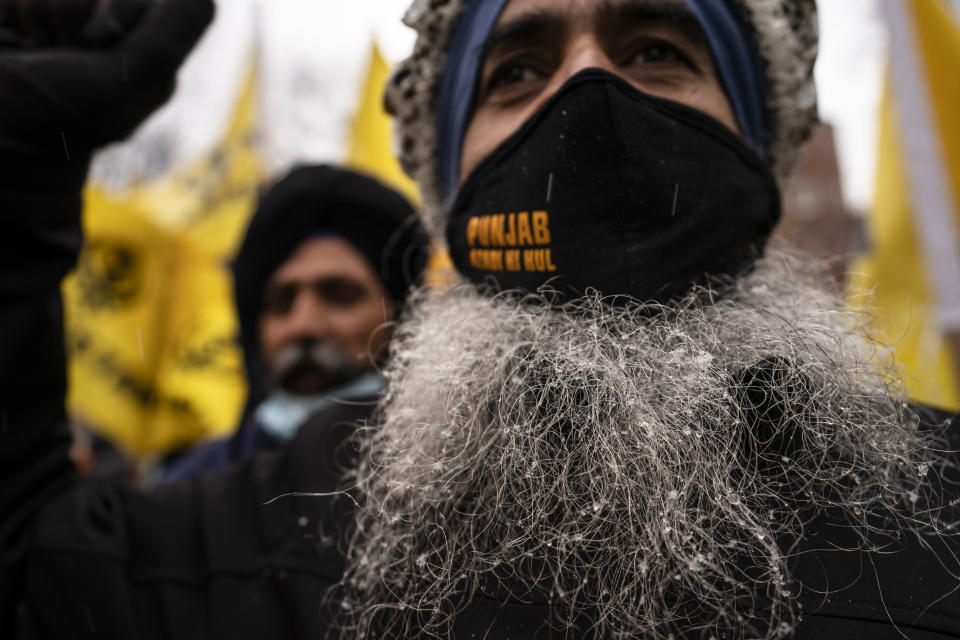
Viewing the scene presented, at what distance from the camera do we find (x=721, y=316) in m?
1.22

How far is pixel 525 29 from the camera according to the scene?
1.54 meters

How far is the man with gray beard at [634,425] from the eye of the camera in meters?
1.04

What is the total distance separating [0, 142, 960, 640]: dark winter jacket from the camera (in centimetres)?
133

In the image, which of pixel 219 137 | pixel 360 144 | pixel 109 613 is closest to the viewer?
pixel 109 613

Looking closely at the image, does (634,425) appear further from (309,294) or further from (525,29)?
(309,294)

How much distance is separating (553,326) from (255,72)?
6.39 meters

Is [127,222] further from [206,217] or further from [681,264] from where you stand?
[681,264]

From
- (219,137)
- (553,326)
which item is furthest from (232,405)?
(553,326)

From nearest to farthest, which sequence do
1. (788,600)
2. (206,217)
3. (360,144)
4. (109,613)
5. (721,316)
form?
(788,600) < (721,316) < (109,613) < (360,144) < (206,217)

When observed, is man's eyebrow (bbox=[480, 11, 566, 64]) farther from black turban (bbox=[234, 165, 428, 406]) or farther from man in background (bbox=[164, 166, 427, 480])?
black turban (bbox=[234, 165, 428, 406])

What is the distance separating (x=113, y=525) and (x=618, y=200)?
124 cm

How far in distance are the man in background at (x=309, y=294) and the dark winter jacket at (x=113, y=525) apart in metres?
1.47

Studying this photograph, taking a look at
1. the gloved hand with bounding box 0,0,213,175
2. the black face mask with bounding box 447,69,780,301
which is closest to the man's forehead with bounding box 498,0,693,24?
the black face mask with bounding box 447,69,780,301

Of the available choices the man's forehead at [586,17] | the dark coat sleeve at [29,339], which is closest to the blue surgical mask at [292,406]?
the dark coat sleeve at [29,339]
